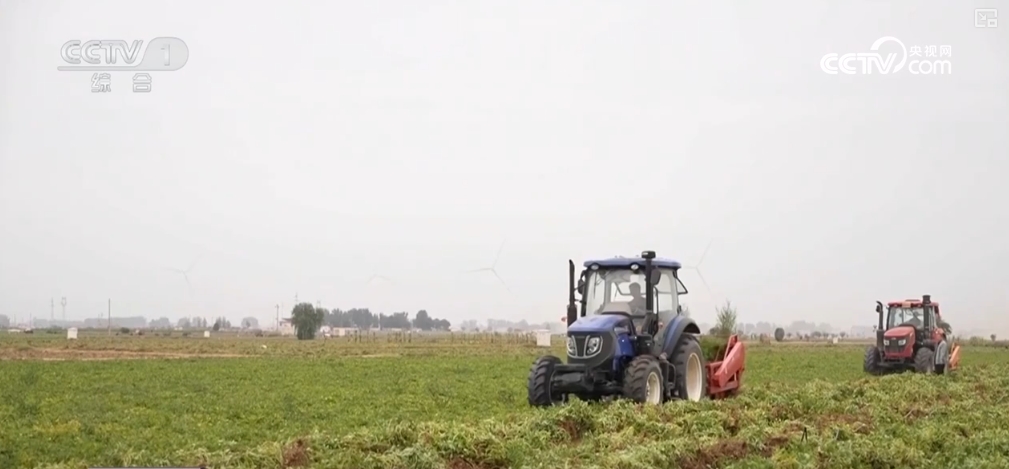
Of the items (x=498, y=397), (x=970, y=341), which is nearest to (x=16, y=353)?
(x=498, y=397)

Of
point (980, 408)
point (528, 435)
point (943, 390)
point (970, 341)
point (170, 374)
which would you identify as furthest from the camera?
point (970, 341)

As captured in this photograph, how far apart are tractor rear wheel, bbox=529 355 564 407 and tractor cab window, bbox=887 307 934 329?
14655 millimetres

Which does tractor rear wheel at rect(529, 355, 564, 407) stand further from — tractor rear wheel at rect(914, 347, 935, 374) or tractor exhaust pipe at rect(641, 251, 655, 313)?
tractor rear wheel at rect(914, 347, 935, 374)

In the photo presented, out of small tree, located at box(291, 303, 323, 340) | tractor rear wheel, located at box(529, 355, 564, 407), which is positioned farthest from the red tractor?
small tree, located at box(291, 303, 323, 340)

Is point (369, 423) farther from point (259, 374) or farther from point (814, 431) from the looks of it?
point (259, 374)

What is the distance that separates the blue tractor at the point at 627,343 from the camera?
1399cm

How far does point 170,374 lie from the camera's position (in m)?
25.2

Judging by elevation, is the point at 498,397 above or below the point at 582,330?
below

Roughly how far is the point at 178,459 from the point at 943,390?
14.0 metres

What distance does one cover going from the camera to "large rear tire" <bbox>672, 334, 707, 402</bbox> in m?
14.9

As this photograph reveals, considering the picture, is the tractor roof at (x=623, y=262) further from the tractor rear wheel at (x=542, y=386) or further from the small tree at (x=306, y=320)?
the small tree at (x=306, y=320)

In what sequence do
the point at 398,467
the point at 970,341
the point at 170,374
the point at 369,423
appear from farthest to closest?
the point at 970,341
the point at 170,374
the point at 369,423
the point at 398,467

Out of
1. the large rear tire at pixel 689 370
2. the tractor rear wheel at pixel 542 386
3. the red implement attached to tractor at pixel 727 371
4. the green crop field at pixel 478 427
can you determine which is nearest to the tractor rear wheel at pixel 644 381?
the green crop field at pixel 478 427

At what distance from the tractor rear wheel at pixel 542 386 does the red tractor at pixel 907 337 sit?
45.0ft
